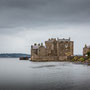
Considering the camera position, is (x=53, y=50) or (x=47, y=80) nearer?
(x=47, y=80)

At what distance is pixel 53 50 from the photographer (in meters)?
120

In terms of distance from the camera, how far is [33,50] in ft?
397

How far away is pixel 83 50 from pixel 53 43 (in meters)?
24.4

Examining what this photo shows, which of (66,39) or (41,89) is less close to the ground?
(66,39)

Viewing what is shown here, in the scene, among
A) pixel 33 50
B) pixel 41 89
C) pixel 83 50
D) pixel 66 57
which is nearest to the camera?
pixel 41 89

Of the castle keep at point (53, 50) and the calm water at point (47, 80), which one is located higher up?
the castle keep at point (53, 50)

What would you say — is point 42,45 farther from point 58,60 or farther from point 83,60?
point 83,60

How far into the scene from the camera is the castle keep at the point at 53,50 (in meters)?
115

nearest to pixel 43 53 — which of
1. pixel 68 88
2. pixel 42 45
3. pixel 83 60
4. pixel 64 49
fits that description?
pixel 42 45

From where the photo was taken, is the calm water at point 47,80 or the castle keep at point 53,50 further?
the castle keep at point 53,50

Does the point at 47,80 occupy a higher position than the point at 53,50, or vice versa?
the point at 53,50

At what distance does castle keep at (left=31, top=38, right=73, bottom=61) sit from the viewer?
115250mm

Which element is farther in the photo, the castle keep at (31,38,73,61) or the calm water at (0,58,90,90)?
the castle keep at (31,38,73,61)

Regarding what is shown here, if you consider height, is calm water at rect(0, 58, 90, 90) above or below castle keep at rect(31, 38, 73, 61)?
below
